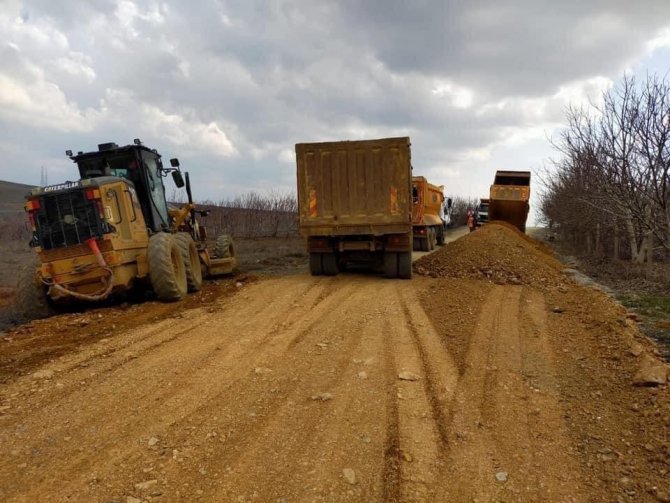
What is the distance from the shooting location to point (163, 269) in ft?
26.9

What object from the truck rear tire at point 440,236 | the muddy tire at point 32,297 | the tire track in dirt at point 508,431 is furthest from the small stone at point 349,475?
the truck rear tire at point 440,236

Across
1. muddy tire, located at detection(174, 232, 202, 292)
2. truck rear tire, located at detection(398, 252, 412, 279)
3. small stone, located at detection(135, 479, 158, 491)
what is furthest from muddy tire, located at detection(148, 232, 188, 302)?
small stone, located at detection(135, 479, 158, 491)

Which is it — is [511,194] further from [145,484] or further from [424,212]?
[145,484]

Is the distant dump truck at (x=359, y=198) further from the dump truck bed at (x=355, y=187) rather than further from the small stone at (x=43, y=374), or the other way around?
the small stone at (x=43, y=374)

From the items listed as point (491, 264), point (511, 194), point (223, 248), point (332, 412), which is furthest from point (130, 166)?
point (511, 194)

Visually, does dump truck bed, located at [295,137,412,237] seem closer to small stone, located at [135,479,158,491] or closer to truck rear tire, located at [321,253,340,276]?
truck rear tire, located at [321,253,340,276]

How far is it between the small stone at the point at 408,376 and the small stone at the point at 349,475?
63.3 inches

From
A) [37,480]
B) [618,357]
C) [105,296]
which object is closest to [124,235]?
[105,296]

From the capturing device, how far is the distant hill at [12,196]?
6267cm

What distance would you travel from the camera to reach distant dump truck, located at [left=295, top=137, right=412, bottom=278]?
35.3 feet

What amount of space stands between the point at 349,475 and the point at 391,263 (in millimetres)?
8163

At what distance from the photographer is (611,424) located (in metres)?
3.74

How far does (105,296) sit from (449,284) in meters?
6.46

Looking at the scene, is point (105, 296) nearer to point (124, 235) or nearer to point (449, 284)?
point (124, 235)
